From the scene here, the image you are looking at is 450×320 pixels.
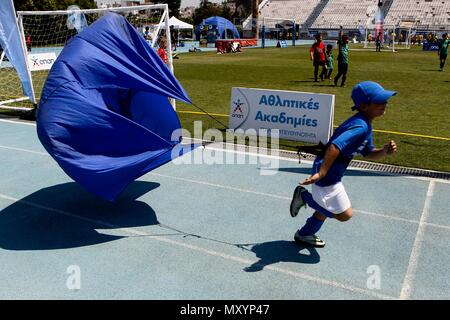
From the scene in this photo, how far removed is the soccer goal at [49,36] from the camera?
44.1ft

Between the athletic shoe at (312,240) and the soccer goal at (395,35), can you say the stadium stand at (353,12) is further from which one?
the athletic shoe at (312,240)

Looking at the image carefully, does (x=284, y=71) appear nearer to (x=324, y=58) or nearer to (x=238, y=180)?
(x=324, y=58)

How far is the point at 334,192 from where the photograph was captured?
512cm

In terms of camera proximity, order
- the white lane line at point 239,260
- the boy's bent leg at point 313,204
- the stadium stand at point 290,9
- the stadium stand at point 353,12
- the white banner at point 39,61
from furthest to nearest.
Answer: the stadium stand at point 290,9 → the stadium stand at point 353,12 → the white banner at point 39,61 → the boy's bent leg at point 313,204 → the white lane line at point 239,260

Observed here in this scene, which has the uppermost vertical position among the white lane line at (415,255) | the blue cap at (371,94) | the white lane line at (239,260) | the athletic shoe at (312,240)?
the blue cap at (371,94)

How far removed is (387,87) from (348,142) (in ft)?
55.4

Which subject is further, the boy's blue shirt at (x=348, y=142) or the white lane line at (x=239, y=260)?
the white lane line at (x=239, y=260)

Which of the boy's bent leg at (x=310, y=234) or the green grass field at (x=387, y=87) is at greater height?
the green grass field at (x=387, y=87)

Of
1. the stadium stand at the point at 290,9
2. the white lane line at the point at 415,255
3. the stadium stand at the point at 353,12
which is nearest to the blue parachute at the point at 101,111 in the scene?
the white lane line at the point at 415,255

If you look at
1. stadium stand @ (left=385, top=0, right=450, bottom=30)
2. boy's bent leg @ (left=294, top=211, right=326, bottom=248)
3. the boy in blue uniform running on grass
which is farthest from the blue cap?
stadium stand @ (left=385, top=0, right=450, bottom=30)

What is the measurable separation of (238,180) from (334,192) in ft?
11.9

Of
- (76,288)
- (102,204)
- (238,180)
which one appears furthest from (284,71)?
(76,288)

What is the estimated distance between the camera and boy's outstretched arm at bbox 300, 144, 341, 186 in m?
4.71

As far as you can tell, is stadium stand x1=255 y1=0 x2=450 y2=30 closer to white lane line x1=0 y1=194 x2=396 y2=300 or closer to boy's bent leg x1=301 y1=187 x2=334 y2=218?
boy's bent leg x1=301 y1=187 x2=334 y2=218
